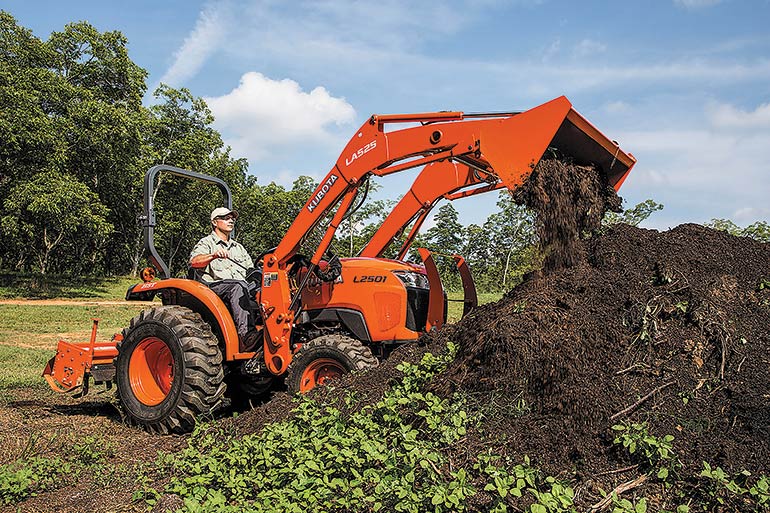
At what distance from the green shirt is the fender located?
21 centimetres

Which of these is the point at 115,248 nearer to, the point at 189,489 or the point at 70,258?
the point at 70,258

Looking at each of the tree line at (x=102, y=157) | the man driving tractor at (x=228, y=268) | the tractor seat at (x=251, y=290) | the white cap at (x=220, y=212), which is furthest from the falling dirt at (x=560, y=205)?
the tree line at (x=102, y=157)

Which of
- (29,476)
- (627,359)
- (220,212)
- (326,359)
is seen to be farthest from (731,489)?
(220,212)

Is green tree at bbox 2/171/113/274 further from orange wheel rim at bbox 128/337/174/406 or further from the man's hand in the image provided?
the man's hand

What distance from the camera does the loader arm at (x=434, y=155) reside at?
16.5ft

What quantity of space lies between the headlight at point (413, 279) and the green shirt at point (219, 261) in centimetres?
186

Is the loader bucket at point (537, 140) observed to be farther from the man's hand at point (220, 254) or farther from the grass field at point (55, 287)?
the grass field at point (55, 287)

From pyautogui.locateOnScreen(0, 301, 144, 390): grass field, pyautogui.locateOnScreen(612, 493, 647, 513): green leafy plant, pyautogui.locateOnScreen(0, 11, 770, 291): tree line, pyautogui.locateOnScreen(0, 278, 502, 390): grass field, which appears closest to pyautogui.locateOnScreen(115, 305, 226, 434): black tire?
pyautogui.locateOnScreen(0, 278, 502, 390): grass field

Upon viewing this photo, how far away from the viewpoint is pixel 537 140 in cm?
497

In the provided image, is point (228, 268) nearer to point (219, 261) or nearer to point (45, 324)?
point (219, 261)

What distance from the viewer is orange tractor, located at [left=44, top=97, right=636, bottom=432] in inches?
219

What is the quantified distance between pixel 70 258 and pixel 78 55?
70.7 ft

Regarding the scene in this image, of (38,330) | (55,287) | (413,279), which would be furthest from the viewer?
(55,287)

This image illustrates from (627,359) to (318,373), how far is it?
297 centimetres
